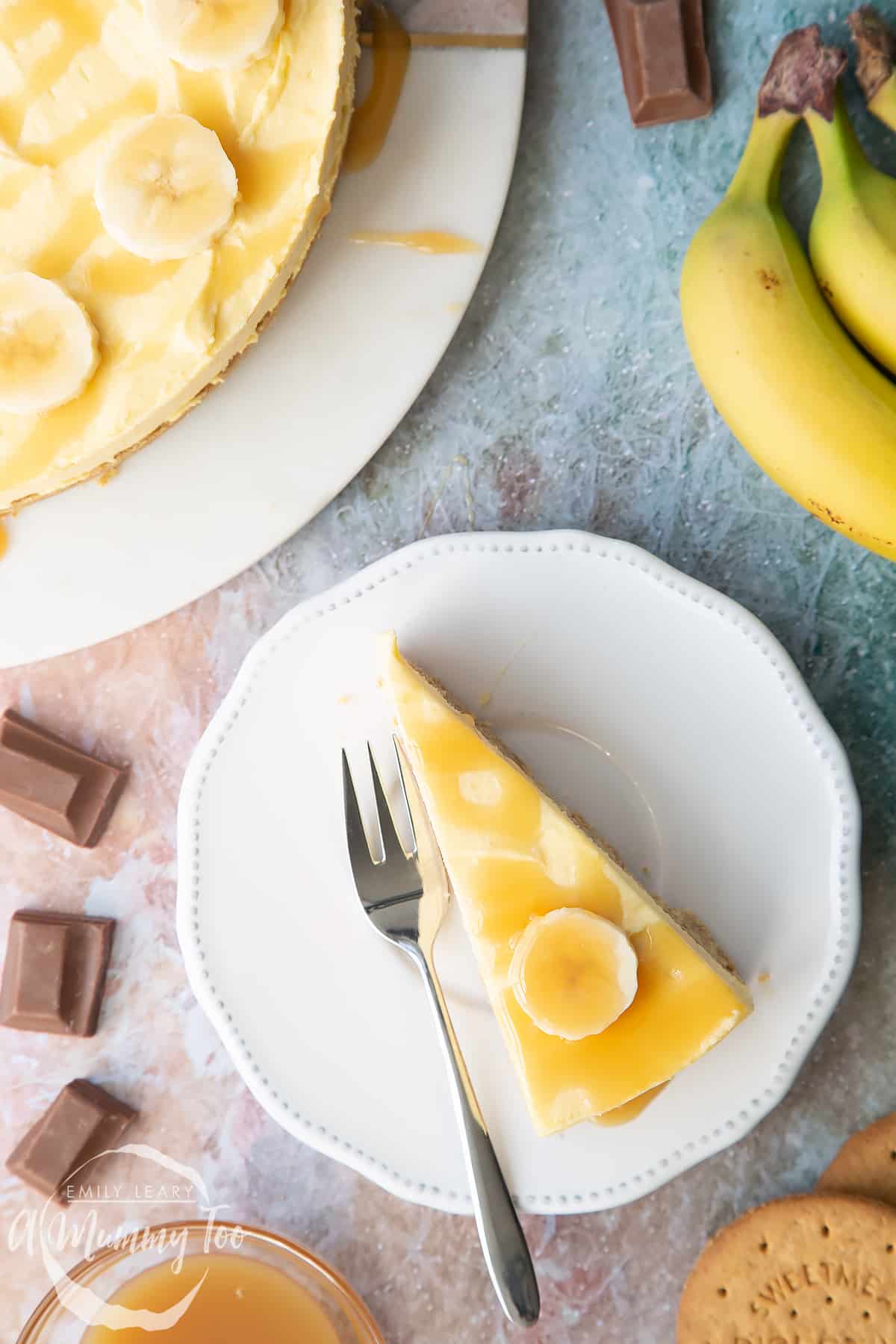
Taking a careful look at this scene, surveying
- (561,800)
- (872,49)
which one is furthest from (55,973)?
(872,49)

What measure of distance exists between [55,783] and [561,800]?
913 millimetres

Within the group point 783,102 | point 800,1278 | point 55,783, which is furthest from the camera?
point 55,783

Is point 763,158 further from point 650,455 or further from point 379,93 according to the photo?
point 379,93

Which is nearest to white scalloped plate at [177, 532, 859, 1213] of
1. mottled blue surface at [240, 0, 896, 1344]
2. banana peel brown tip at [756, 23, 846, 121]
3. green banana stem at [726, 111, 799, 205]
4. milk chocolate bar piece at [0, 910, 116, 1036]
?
mottled blue surface at [240, 0, 896, 1344]

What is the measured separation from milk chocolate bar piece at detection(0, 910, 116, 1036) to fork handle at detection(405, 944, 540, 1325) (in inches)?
26.0

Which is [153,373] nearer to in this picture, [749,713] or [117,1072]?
[749,713]

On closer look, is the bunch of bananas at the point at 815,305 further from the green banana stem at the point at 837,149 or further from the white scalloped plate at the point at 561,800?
the white scalloped plate at the point at 561,800

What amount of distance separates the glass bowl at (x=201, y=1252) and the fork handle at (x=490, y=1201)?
12.9 inches

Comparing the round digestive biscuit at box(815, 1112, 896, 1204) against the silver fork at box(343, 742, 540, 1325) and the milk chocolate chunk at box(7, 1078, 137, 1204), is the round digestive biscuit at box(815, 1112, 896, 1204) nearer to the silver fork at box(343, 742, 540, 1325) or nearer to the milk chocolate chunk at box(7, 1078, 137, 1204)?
→ the silver fork at box(343, 742, 540, 1325)

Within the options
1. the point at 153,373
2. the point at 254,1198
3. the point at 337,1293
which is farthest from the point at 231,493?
the point at 337,1293

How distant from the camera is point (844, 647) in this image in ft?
5.34

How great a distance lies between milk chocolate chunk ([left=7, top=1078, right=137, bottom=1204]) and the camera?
5.94 feet

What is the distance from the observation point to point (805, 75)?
54.9 inches

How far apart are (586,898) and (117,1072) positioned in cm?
101
